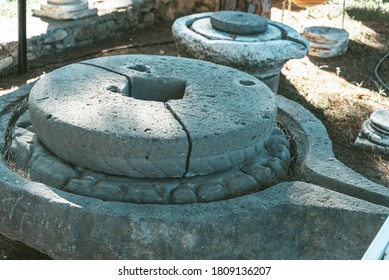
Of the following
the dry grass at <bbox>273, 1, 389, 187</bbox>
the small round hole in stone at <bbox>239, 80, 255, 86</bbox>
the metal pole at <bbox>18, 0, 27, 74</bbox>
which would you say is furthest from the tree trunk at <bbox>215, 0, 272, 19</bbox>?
the small round hole in stone at <bbox>239, 80, 255, 86</bbox>

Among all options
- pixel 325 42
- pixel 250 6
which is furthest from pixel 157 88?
pixel 325 42

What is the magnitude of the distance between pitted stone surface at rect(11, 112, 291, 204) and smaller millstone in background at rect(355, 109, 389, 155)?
1743mm

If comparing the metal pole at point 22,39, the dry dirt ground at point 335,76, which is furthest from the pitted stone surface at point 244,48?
the metal pole at point 22,39

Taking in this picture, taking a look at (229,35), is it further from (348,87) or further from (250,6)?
(348,87)

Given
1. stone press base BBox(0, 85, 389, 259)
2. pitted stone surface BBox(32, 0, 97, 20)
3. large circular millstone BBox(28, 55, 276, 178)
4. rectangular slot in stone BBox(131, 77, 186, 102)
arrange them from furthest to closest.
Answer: pitted stone surface BBox(32, 0, 97, 20) → rectangular slot in stone BBox(131, 77, 186, 102) → large circular millstone BBox(28, 55, 276, 178) → stone press base BBox(0, 85, 389, 259)

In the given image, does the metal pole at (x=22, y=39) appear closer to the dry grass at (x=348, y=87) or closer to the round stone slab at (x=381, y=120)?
the dry grass at (x=348, y=87)

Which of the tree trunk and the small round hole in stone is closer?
the small round hole in stone

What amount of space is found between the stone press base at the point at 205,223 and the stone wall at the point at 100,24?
2.95 meters

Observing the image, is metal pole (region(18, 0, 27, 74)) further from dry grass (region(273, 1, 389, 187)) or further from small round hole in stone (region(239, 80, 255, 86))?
small round hole in stone (region(239, 80, 255, 86))

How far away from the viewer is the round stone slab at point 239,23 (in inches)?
203

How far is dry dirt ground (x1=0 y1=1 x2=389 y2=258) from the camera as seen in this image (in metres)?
5.11

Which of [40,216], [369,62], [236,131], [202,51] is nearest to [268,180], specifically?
[236,131]

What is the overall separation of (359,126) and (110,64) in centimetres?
262
